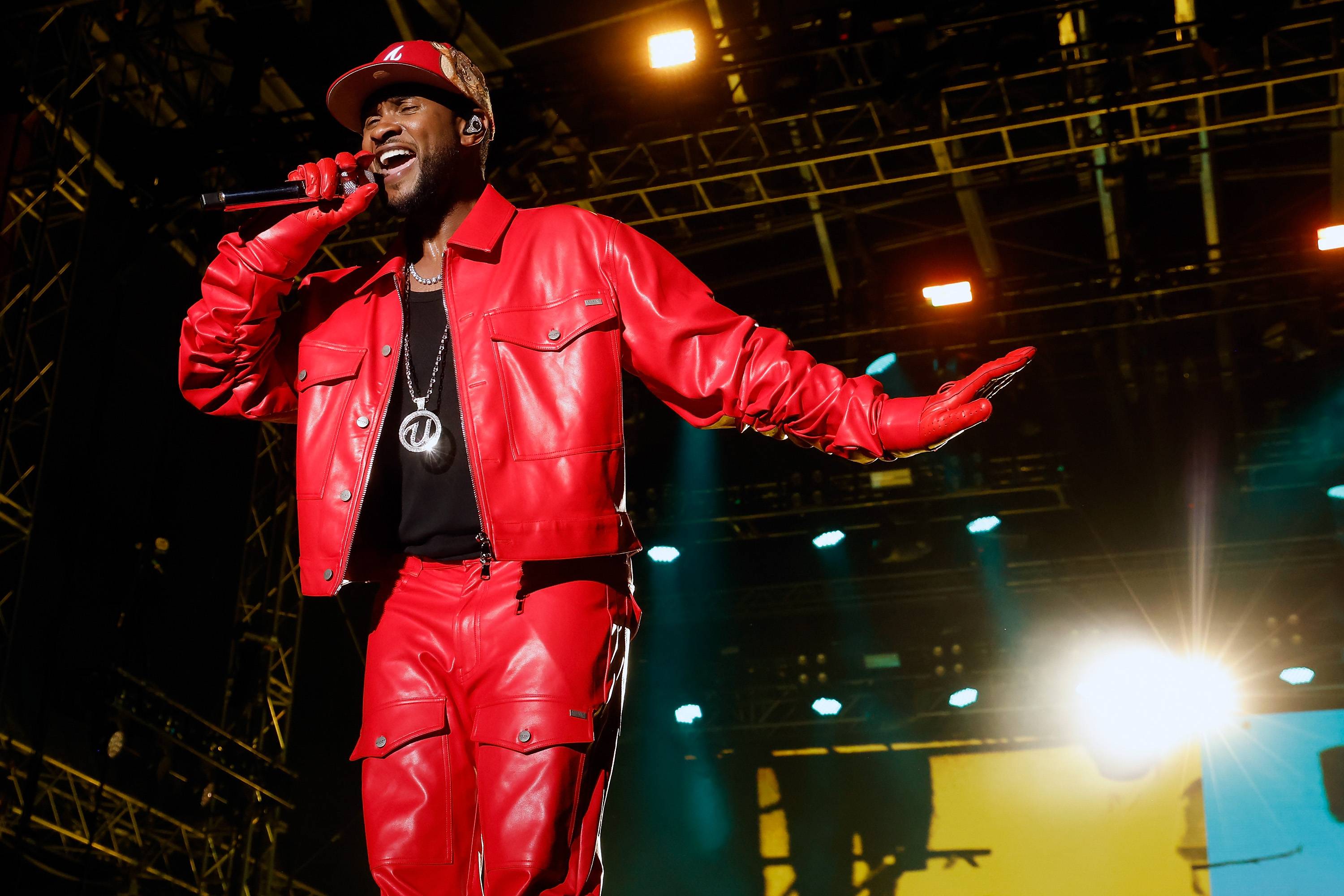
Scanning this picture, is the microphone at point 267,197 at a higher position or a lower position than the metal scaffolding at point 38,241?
lower

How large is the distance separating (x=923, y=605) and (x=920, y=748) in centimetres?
137

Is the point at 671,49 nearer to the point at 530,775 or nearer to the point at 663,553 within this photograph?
the point at 663,553

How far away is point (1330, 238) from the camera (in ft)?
30.3

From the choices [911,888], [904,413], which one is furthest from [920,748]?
[904,413]

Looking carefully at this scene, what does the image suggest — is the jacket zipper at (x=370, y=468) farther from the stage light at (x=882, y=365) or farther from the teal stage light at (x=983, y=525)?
the teal stage light at (x=983, y=525)

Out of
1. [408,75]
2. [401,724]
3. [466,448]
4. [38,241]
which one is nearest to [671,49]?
[38,241]

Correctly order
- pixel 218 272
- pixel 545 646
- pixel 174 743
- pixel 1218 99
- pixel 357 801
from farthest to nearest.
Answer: pixel 357 801 < pixel 1218 99 < pixel 174 743 < pixel 218 272 < pixel 545 646

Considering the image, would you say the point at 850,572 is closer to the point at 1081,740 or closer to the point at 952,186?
the point at 1081,740

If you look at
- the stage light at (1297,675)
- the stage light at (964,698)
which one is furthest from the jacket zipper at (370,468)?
the stage light at (1297,675)

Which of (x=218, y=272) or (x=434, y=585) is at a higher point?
(x=218, y=272)

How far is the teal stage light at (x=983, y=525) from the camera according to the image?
11.6 meters

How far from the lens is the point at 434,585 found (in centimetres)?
196

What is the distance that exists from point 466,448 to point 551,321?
0.25m

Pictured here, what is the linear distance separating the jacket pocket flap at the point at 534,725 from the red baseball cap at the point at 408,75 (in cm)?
96
